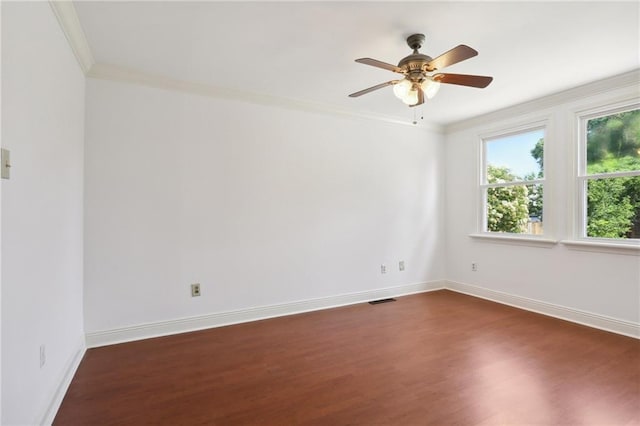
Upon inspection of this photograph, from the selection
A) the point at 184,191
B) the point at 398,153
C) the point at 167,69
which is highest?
the point at 167,69

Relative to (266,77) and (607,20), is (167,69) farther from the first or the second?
(607,20)

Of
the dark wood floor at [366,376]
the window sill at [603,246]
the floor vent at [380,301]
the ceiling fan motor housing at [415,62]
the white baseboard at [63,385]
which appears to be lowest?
the dark wood floor at [366,376]

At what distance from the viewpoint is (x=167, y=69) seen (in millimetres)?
2838

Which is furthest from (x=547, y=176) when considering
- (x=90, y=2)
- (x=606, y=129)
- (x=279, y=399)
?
(x=90, y=2)

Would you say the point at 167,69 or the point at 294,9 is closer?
the point at 294,9

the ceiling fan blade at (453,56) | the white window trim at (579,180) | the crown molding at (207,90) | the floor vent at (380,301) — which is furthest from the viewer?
the floor vent at (380,301)

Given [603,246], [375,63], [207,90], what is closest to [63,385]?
Result: [207,90]

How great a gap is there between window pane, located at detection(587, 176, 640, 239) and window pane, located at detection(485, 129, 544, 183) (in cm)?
59

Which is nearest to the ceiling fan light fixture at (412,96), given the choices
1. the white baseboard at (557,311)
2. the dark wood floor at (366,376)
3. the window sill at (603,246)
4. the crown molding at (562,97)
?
the dark wood floor at (366,376)

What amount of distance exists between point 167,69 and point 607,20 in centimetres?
339

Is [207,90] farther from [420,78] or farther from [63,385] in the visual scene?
[63,385]

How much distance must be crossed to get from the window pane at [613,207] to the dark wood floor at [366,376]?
1011mm

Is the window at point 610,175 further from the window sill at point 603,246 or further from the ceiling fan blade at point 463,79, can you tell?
the ceiling fan blade at point 463,79

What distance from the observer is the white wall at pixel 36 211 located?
1350mm
